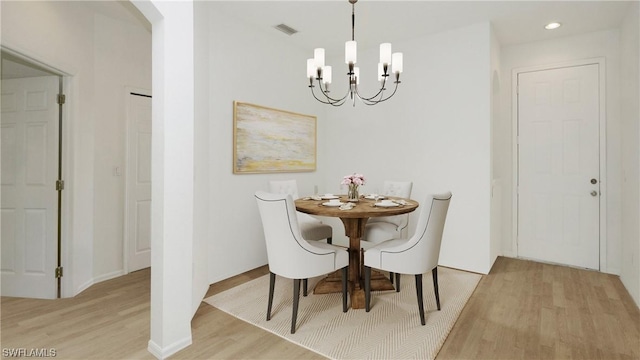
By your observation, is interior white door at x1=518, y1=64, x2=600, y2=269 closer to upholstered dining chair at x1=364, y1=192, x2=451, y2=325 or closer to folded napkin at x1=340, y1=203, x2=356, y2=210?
upholstered dining chair at x1=364, y1=192, x2=451, y2=325

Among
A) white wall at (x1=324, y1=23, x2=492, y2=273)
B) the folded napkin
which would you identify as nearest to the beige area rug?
white wall at (x1=324, y1=23, x2=492, y2=273)

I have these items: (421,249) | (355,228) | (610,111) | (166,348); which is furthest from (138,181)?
(610,111)

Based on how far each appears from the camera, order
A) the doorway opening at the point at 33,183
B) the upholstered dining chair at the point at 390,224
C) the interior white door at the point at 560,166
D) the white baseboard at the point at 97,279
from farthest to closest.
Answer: the interior white door at the point at 560,166, the upholstered dining chair at the point at 390,224, the white baseboard at the point at 97,279, the doorway opening at the point at 33,183

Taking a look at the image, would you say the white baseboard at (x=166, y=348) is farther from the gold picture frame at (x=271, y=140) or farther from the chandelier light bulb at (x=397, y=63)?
the chandelier light bulb at (x=397, y=63)

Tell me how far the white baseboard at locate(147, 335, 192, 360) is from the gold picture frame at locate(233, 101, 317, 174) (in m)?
1.72

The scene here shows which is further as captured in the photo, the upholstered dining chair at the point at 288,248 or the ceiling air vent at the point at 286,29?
the ceiling air vent at the point at 286,29

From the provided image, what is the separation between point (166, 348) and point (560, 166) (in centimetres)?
438

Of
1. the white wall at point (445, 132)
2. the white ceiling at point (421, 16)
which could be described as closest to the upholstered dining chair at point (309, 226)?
the white wall at point (445, 132)

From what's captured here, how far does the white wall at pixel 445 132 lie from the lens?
11.5ft

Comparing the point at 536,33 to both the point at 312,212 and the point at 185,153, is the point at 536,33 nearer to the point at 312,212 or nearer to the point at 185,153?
the point at 312,212

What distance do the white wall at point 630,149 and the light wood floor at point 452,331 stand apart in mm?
272

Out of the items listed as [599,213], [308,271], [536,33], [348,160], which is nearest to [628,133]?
[599,213]

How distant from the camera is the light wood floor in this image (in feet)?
6.56

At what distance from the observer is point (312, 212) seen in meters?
2.51
